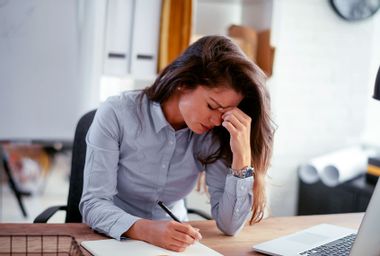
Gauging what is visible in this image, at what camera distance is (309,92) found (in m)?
2.91

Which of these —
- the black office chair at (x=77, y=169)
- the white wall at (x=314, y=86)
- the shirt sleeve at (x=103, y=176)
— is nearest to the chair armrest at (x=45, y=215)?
the black office chair at (x=77, y=169)

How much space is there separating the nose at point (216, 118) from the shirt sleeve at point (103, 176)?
0.26 metres

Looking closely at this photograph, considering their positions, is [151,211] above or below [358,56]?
below

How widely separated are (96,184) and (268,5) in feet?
4.89

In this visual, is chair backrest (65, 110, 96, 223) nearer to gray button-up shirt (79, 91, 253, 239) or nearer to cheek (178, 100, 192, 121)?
gray button-up shirt (79, 91, 253, 239)

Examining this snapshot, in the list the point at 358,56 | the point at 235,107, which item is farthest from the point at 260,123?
the point at 358,56

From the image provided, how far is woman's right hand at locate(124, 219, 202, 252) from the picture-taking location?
47.0 inches

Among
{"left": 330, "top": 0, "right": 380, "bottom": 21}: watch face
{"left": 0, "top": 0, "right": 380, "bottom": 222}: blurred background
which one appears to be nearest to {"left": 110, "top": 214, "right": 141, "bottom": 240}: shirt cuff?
{"left": 0, "top": 0, "right": 380, "bottom": 222}: blurred background

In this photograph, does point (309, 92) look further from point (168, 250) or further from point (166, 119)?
point (168, 250)

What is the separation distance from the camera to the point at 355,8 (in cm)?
287

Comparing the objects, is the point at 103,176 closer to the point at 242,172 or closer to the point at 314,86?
the point at 242,172

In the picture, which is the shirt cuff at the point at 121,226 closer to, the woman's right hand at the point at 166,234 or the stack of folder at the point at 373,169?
the woman's right hand at the point at 166,234

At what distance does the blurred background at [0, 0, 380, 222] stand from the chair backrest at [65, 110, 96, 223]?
0.69m

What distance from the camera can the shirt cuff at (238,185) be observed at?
1472mm
